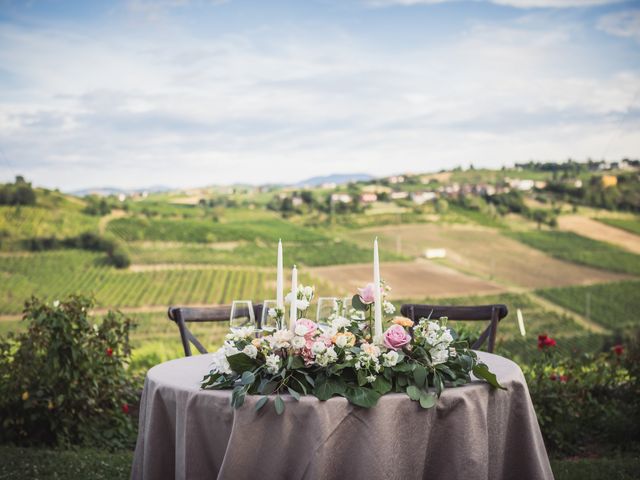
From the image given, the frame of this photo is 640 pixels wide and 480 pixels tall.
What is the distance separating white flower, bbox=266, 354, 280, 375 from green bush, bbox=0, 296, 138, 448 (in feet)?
7.86

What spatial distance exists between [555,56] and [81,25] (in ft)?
21.3

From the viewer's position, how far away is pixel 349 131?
11125 mm

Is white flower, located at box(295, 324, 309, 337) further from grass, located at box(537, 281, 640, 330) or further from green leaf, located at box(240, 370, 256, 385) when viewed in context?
grass, located at box(537, 281, 640, 330)

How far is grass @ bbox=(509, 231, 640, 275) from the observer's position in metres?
14.6

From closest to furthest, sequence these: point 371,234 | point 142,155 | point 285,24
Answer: point 285,24, point 142,155, point 371,234

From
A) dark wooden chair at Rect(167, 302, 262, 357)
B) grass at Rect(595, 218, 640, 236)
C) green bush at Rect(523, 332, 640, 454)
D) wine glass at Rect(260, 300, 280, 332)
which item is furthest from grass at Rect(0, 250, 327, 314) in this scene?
wine glass at Rect(260, 300, 280, 332)

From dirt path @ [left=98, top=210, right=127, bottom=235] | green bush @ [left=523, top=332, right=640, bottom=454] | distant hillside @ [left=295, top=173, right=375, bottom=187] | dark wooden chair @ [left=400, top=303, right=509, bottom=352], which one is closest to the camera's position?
dark wooden chair @ [left=400, top=303, right=509, bottom=352]

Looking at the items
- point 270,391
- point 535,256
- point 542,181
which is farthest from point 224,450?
point 535,256

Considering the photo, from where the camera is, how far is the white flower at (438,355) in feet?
7.13

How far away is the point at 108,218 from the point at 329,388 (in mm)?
10251

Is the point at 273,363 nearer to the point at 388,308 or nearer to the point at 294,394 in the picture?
the point at 294,394

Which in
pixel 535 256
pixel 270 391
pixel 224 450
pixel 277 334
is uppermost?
pixel 277 334

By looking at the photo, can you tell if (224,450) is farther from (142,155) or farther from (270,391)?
(142,155)

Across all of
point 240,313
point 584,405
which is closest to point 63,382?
point 240,313
